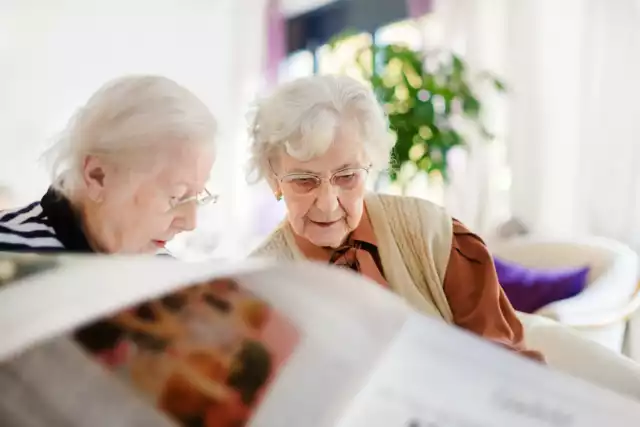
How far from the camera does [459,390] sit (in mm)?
399

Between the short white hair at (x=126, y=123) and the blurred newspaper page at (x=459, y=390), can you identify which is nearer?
the blurred newspaper page at (x=459, y=390)

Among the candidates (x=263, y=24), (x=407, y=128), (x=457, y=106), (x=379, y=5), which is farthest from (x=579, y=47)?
(x=263, y=24)

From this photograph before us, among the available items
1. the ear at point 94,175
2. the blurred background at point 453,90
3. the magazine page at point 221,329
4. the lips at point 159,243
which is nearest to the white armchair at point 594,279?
the blurred background at point 453,90

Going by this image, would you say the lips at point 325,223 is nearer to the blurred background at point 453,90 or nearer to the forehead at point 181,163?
the forehead at point 181,163

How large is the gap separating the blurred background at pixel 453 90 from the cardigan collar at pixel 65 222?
0.94m

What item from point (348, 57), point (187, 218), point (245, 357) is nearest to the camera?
point (245, 357)

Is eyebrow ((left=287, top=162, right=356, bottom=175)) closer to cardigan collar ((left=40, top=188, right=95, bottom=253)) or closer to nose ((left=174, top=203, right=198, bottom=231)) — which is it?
nose ((left=174, top=203, right=198, bottom=231))

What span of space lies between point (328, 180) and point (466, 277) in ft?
0.81

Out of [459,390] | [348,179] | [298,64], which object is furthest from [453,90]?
[459,390]

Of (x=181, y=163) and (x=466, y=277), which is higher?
(x=181, y=163)

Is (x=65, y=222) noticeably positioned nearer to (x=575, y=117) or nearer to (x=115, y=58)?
(x=575, y=117)

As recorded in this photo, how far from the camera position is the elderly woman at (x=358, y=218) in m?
0.95

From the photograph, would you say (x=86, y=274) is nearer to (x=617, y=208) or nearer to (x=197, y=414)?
(x=197, y=414)

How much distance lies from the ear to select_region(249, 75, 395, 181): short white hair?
31cm
